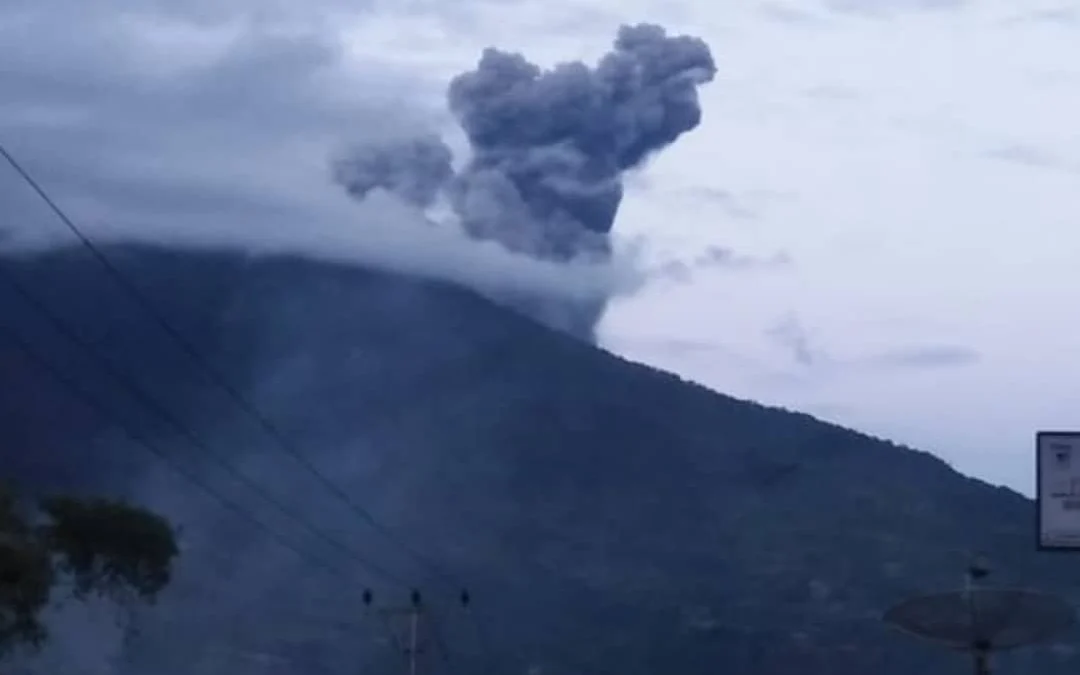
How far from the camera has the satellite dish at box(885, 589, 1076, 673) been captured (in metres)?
23.6

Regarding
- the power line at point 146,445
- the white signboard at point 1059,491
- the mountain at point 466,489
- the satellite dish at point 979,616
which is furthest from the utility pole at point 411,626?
the satellite dish at point 979,616

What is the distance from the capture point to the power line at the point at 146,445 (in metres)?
122

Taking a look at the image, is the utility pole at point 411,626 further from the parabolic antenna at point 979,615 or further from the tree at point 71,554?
the parabolic antenna at point 979,615

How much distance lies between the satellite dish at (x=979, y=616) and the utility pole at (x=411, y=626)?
3331cm

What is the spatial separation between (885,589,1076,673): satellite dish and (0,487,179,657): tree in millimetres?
27160

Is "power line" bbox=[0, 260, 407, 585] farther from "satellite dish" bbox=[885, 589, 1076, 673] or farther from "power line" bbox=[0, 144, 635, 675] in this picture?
"satellite dish" bbox=[885, 589, 1076, 673]

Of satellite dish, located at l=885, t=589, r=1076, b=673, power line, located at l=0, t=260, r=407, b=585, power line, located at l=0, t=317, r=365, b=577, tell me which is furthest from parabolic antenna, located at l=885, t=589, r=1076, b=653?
power line, located at l=0, t=317, r=365, b=577

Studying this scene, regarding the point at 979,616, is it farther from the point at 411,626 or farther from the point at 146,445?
the point at 146,445

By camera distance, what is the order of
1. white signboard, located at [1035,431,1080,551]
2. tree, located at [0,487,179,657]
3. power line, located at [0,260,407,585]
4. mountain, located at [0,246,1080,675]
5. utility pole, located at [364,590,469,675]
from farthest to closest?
power line, located at [0,260,407,585], mountain, located at [0,246,1080,675], utility pole, located at [364,590,469,675], tree, located at [0,487,179,657], white signboard, located at [1035,431,1080,551]

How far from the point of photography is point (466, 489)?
139 meters

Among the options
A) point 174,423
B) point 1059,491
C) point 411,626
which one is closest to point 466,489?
point 174,423

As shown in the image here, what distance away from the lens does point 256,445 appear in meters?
144

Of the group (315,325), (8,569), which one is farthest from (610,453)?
(8,569)

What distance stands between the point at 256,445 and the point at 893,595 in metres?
40.2
